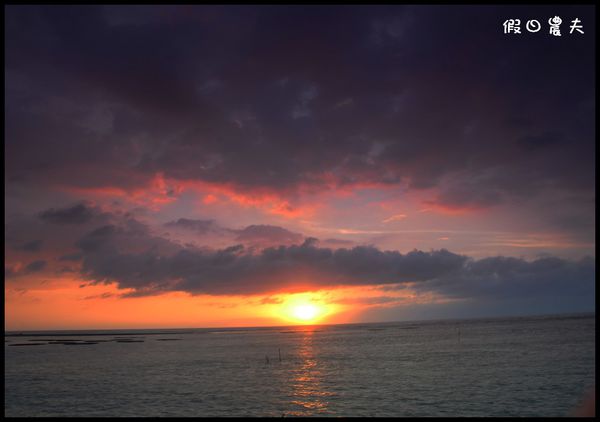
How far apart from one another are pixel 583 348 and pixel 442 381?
5679 centimetres

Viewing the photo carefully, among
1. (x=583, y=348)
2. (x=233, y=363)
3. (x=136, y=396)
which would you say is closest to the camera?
(x=136, y=396)

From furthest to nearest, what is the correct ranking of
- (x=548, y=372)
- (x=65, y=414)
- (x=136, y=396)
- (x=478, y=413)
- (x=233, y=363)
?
(x=233, y=363) < (x=548, y=372) < (x=136, y=396) < (x=65, y=414) < (x=478, y=413)

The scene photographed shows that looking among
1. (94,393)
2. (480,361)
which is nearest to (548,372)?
(480,361)

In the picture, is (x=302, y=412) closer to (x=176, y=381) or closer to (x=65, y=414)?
(x=65, y=414)

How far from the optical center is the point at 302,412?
43062mm

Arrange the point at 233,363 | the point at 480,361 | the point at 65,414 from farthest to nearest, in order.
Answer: the point at 233,363, the point at 480,361, the point at 65,414

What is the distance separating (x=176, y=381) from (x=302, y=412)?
27.9 metres

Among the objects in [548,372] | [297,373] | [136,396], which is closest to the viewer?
[136,396]

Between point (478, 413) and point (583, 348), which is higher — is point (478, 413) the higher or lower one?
the higher one

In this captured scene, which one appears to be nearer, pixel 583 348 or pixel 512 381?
pixel 512 381

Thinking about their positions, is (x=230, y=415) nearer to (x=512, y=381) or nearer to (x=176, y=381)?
(x=176, y=381)

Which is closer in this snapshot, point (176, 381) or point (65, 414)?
point (65, 414)

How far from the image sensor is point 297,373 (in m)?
72.6

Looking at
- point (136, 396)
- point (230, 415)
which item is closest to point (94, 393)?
point (136, 396)
